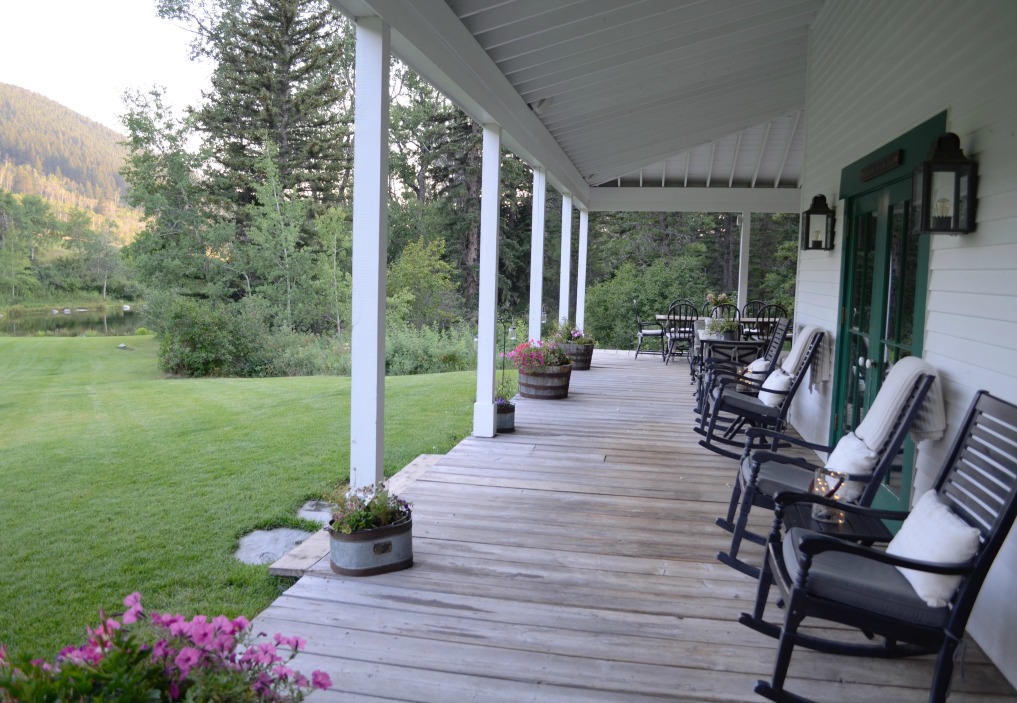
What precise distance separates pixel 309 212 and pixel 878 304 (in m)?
17.7

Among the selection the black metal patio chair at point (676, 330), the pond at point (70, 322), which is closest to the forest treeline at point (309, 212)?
the pond at point (70, 322)

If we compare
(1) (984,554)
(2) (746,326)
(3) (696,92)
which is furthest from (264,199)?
(1) (984,554)

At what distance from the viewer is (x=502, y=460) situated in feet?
17.2

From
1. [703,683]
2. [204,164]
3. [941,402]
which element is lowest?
[703,683]

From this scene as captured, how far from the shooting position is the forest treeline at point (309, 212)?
18.5m

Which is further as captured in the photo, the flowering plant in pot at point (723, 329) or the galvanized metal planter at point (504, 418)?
the flowering plant in pot at point (723, 329)

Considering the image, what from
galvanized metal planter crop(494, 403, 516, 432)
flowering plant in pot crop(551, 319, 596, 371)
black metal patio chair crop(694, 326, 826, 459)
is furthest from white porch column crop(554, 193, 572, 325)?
black metal patio chair crop(694, 326, 826, 459)

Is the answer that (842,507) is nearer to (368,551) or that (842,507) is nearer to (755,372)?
(368,551)

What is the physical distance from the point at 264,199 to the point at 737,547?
687 inches

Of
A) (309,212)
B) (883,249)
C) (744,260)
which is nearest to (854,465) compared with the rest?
(883,249)

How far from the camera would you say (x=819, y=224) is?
548 centimetres

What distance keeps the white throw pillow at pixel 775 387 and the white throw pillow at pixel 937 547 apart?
2929mm

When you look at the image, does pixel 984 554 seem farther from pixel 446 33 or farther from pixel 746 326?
pixel 746 326

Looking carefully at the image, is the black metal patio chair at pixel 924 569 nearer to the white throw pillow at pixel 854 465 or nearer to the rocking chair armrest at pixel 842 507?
the rocking chair armrest at pixel 842 507
